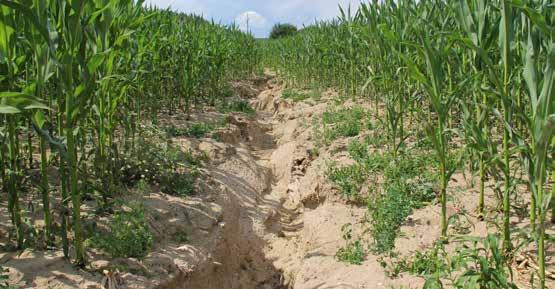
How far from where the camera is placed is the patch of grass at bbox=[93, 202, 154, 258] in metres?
3.24

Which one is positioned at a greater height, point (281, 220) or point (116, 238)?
point (116, 238)

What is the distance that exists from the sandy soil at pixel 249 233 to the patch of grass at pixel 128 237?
77 millimetres

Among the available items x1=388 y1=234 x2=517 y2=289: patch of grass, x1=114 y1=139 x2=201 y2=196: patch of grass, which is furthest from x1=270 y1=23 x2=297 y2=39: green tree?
x1=388 y1=234 x2=517 y2=289: patch of grass

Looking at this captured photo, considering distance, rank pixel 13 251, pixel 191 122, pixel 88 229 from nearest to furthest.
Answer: pixel 13 251 < pixel 88 229 < pixel 191 122

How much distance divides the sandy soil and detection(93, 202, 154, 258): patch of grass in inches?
3.0

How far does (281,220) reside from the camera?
16.7 feet

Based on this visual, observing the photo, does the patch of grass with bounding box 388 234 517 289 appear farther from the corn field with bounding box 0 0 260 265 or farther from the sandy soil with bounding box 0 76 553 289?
the corn field with bounding box 0 0 260 265

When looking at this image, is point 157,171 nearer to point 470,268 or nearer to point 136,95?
point 136,95

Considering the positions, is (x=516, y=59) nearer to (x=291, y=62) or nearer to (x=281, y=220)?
(x=281, y=220)

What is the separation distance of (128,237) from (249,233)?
5.18 feet

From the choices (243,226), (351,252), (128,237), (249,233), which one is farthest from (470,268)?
(243,226)

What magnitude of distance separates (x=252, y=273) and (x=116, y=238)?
139 cm

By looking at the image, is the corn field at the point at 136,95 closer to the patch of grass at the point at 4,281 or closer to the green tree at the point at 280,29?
the patch of grass at the point at 4,281

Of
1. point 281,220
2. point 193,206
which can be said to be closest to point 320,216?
point 281,220
